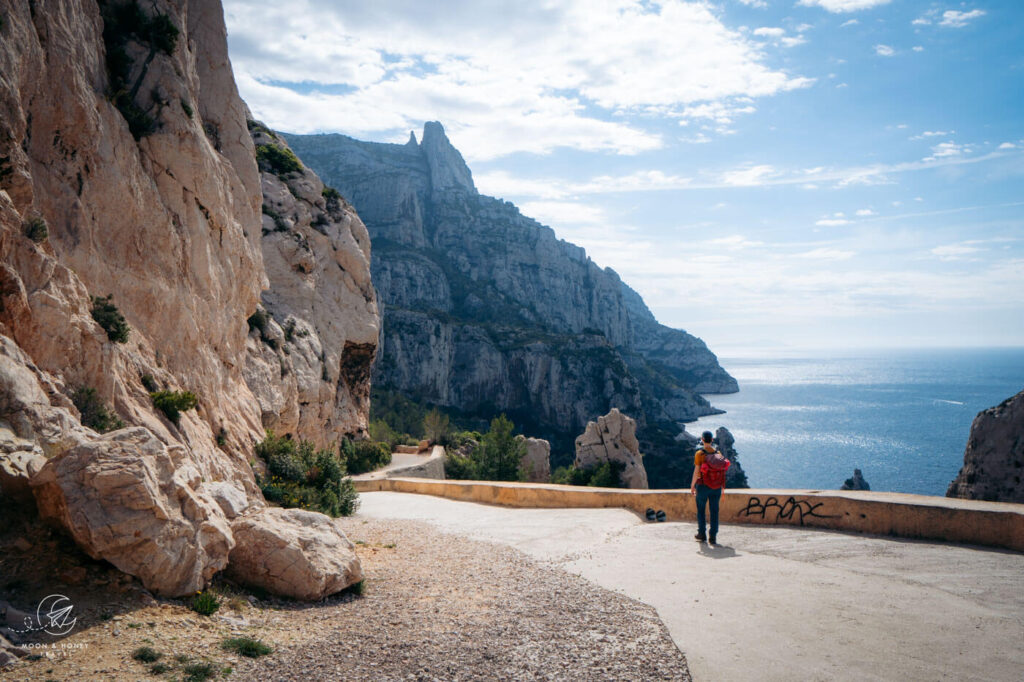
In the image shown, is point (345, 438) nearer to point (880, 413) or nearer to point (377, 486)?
point (377, 486)

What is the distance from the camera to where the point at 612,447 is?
1457 inches

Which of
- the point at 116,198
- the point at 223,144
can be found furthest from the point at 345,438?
the point at 116,198

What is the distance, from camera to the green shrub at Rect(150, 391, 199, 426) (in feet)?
34.7

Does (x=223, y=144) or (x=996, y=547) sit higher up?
(x=223, y=144)

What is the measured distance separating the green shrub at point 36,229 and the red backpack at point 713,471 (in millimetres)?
10356

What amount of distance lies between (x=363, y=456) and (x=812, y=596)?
3175 centimetres

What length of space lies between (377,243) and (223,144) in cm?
10582

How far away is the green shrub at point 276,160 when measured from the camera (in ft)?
110

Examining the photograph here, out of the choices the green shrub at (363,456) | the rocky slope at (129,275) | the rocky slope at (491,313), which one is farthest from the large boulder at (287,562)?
the rocky slope at (491,313)

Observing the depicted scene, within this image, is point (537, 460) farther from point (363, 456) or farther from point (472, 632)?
point (472, 632)

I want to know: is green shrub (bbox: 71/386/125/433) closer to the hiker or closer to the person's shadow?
the hiker

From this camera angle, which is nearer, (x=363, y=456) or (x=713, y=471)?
(x=713, y=471)

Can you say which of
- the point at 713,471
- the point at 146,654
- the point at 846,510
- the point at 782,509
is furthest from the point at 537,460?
the point at 146,654

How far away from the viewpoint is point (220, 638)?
17.9 feet
